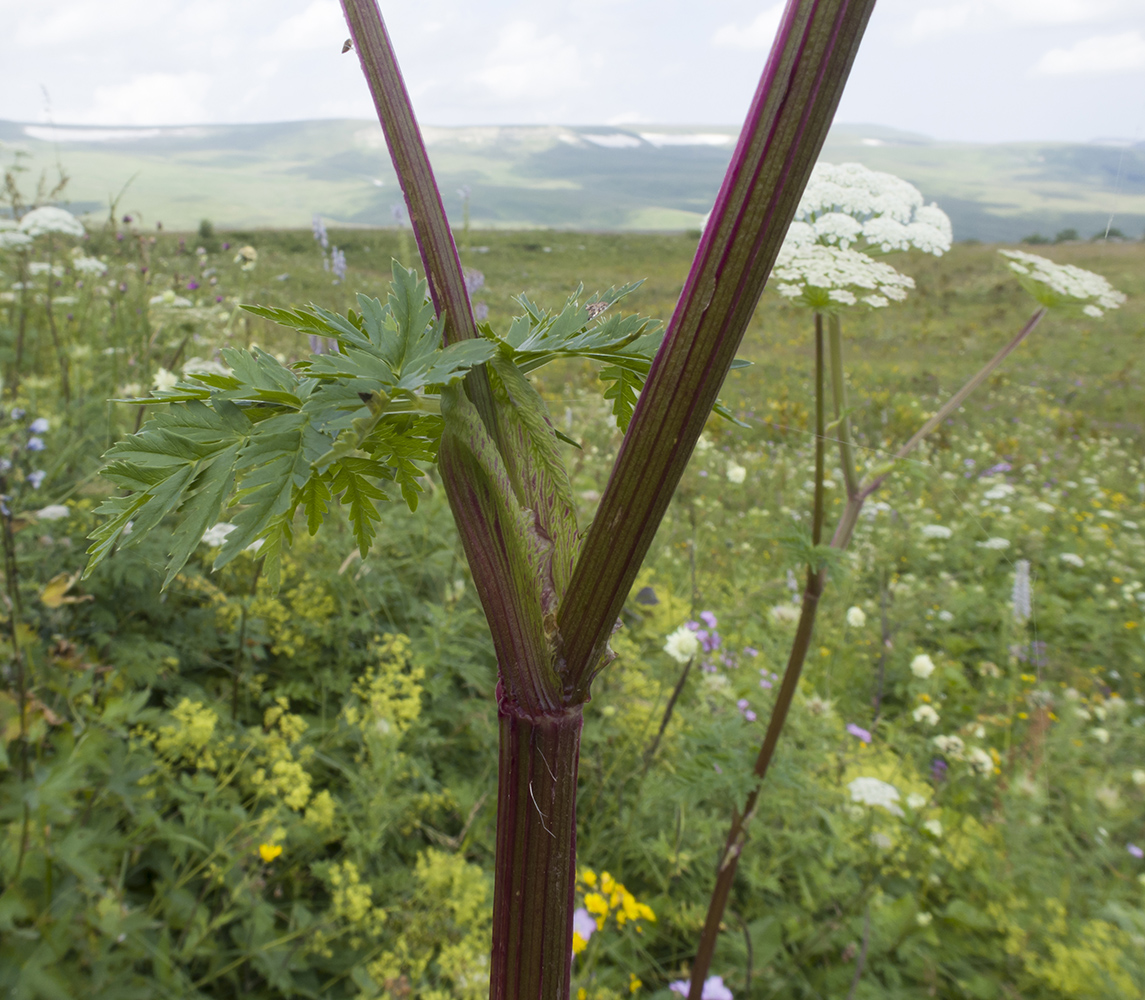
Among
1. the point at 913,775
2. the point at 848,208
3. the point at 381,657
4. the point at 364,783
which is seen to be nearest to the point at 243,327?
the point at 381,657

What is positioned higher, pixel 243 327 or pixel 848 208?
pixel 848 208

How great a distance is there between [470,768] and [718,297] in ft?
8.68

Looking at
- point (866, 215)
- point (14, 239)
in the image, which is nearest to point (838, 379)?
point (866, 215)

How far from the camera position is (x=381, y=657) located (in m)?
3.00

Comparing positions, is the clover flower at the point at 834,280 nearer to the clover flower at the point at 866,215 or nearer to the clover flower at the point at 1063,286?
the clover flower at the point at 866,215

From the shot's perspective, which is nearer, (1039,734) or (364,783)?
(364,783)

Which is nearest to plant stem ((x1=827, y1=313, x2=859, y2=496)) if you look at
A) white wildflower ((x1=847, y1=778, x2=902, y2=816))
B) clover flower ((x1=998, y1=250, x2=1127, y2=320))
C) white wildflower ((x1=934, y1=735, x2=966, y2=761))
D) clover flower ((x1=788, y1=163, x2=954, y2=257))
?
clover flower ((x1=788, y1=163, x2=954, y2=257))

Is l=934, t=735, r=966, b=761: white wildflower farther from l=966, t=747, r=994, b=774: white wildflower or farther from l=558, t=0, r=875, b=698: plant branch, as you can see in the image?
l=558, t=0, r=875, b=698: plant branch

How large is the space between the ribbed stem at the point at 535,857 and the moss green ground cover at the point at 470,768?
0.40m

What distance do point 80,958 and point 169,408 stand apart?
6.04ft

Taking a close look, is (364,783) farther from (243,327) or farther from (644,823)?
(243,327)

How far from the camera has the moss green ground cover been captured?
1.82 meters

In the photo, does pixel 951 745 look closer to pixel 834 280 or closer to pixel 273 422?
pixel 834 280

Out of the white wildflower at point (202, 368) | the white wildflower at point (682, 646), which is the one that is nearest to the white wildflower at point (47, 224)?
the white wildflower at point (202, 368)
